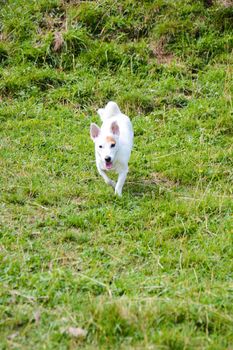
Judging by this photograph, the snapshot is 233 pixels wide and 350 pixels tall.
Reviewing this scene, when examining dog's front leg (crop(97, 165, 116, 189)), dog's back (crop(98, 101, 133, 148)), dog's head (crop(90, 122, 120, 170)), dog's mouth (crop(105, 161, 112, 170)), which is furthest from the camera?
dog's back (crop(98, 101, 133, 148))

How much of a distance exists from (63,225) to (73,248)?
532mm

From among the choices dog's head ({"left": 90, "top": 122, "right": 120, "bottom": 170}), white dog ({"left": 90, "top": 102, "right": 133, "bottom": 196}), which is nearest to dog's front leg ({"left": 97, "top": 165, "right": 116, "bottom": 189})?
white dog ({"left": 90, "top": 102, "right": 133, "bottom": 196})

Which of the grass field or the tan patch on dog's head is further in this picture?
the tan patch on dog's head

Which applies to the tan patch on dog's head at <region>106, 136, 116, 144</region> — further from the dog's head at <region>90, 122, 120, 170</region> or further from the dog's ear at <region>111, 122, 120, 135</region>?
the dog's ear at <region>111, 122, 120, 135</region>

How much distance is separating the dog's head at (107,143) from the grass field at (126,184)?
1.31ft

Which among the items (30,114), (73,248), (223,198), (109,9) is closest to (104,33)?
(109,9)

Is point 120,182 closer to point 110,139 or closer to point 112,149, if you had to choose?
point 112,149

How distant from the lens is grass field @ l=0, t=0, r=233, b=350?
4.97 m

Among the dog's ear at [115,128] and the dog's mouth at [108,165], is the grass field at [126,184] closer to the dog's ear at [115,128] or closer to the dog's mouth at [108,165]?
the dog's mouth at [108,165]

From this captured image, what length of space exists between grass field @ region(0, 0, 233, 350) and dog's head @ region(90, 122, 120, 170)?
1.31ft

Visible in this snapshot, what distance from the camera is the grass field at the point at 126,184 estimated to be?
16.3ft

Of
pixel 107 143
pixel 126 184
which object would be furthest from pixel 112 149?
pixel 126 184

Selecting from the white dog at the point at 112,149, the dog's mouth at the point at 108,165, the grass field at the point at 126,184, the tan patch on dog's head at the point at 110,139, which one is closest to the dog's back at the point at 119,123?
the white dog at the point at 112,149

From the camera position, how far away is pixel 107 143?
24.1ft
